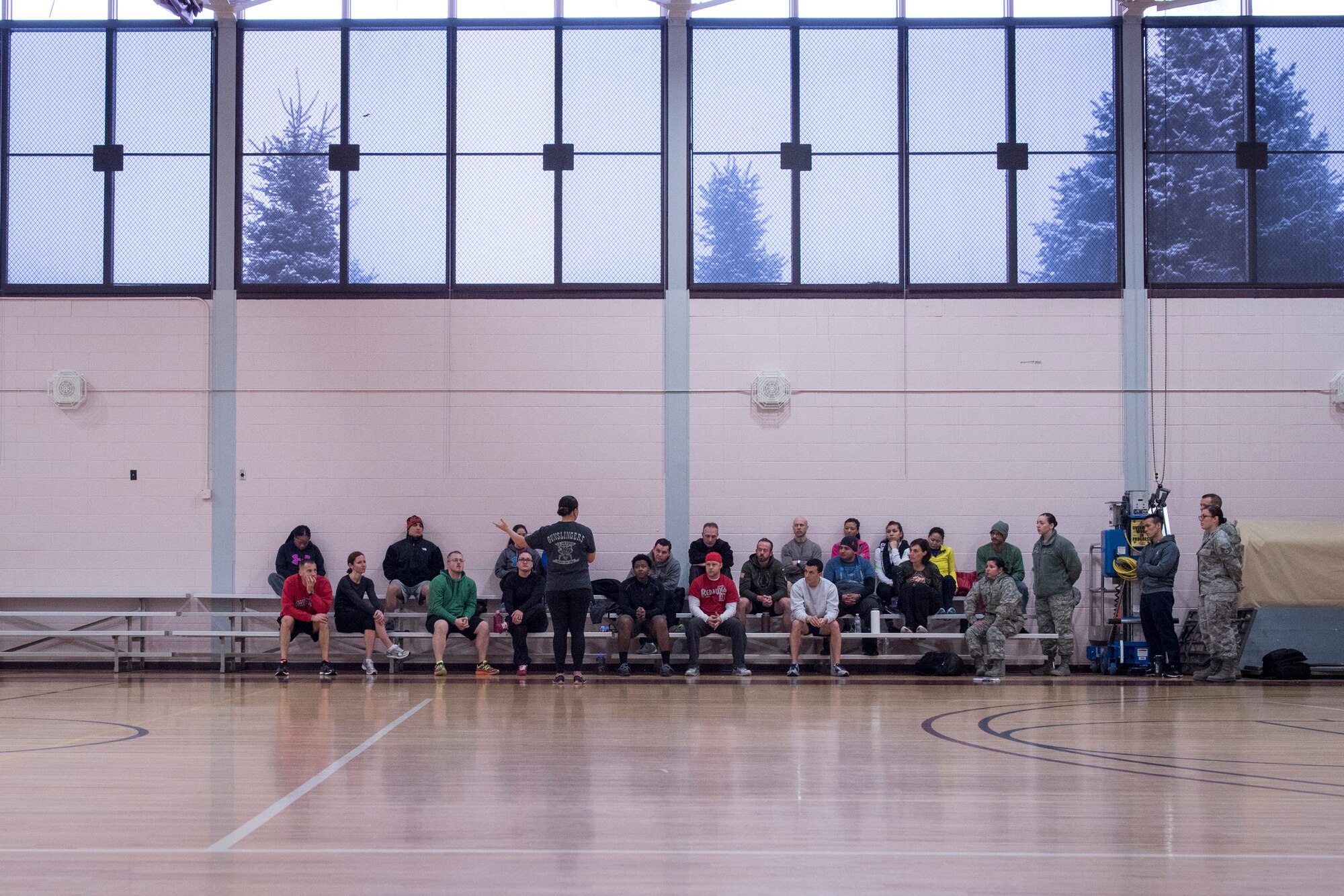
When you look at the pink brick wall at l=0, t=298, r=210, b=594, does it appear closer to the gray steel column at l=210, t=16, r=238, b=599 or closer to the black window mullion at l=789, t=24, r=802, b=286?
the gray steel column at l=210, t=16, r=238, b=599

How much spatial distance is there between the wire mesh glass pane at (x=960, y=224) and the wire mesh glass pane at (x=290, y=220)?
6.27 meters

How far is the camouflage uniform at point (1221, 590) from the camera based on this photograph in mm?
11133

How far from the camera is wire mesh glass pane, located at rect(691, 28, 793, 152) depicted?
43.2 ft

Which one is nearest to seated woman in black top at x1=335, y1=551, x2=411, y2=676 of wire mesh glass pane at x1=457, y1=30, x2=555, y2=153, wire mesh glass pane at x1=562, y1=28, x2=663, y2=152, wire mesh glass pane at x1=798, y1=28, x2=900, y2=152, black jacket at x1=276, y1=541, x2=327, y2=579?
black jacket at x1=276, y1=541, x2=327, y2=579

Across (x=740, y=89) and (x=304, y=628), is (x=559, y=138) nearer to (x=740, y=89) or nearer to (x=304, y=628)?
(x=740, y=89)

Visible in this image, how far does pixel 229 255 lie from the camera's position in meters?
13.0

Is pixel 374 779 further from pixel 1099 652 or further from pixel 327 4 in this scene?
pixel 327 4

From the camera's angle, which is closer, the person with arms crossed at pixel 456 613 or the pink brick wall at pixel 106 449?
the person with arms crossed at pixel 456 613

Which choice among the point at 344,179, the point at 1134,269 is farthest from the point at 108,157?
the point at 1134,269

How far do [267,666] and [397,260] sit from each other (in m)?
4.49

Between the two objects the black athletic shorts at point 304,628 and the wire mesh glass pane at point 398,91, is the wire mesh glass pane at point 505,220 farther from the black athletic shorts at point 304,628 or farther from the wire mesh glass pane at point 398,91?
the black athletic shorts at point 304,628

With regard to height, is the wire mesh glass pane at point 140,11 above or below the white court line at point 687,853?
above

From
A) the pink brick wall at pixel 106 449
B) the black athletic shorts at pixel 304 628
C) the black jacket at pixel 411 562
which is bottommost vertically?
the black athletic shorts at pixel 304 628

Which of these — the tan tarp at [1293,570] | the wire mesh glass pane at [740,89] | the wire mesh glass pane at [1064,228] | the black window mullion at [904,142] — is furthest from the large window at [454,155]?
the tan tarp at [1293,570]
